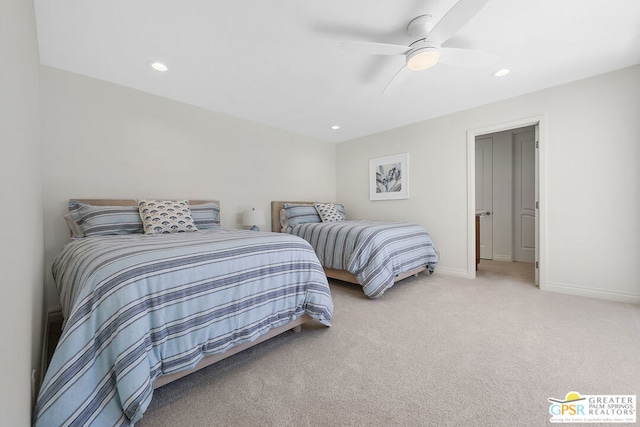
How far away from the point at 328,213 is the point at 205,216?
1.91 metres

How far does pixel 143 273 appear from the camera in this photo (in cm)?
116

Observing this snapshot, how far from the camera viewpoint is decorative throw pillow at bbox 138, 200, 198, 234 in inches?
93.3

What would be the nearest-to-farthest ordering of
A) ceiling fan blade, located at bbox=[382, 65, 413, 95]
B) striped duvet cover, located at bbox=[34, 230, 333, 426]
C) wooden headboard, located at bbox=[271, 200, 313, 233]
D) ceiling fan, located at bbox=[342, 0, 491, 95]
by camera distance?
striped duvet cover, located at bbox=[34, 230, 333, 426]
ceiling fan, located at bbox=[342, 0, 491, 95]
ceiling fan blade, located at bbox=[382, 65, 413, 95]
wooden headboard, located at bbox=[271, 200, 313, 233]

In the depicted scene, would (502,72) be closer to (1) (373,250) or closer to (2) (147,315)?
(1) (373,250)

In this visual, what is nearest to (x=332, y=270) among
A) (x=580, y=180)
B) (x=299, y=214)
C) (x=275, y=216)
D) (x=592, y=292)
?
(x=299, y=214)

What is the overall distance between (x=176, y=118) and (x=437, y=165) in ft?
11.6

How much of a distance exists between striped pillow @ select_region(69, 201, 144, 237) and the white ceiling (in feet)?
4.27

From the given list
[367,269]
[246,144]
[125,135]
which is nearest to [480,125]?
[367,269]

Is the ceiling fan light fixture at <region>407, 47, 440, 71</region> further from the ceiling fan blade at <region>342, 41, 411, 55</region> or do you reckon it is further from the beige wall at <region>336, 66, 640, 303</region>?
the beige wall at <region>336, 66, 640, 303</region>

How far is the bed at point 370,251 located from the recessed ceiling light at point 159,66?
7.46 ft

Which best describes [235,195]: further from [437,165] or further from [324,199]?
[437,165]

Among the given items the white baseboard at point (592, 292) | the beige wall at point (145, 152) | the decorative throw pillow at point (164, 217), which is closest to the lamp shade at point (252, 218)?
the beige wall at point (145, 152)

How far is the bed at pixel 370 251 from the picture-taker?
2.66 meters

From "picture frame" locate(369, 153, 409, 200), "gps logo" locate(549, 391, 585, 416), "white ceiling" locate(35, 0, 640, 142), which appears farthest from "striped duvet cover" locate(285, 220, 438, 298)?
"white ceiling" locate(35, 0, 640, 142)
